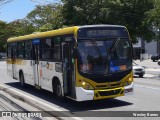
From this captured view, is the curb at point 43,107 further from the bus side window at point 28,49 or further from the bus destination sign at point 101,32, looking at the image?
the bus destination sign at point 101,32

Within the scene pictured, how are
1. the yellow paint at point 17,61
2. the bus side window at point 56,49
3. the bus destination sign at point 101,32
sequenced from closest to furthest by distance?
the bus destination sign at point 101,32, the bus side window at point 56,49, the yellow paint at point 17,61

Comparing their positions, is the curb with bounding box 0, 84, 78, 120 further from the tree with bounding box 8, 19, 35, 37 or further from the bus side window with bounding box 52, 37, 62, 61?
the tree with bounding box 8, 19, 35, 37

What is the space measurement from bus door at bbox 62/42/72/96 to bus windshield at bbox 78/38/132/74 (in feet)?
2.52

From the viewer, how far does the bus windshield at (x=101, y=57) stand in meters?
11.9

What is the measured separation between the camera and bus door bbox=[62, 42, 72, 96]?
41.4 ft

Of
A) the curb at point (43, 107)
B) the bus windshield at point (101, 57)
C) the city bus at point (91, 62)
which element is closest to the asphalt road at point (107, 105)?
the curb at point (43, 107)

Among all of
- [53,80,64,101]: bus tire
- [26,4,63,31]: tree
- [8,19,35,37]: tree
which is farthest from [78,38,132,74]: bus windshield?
[8,19,35,37]: tree

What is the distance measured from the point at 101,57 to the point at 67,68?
4.58ft

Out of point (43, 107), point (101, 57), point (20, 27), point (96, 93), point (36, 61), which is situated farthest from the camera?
point (20, 27)

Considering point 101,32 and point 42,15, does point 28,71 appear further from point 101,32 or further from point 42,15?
point 42,15

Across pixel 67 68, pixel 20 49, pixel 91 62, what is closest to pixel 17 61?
pixel 20 49

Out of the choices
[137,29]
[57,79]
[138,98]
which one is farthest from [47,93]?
[137,29]

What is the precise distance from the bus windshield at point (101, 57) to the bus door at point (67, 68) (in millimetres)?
767

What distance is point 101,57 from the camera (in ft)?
39.5
